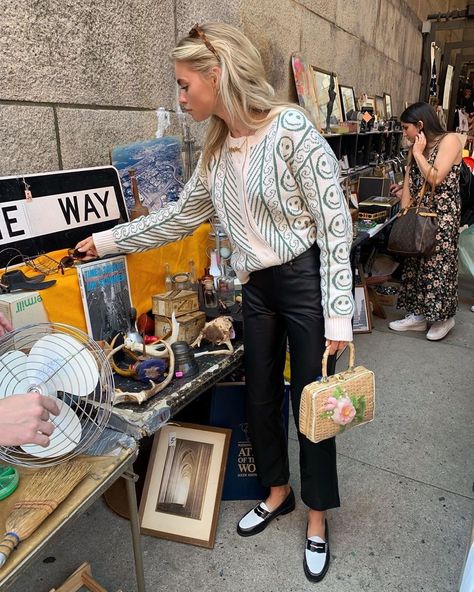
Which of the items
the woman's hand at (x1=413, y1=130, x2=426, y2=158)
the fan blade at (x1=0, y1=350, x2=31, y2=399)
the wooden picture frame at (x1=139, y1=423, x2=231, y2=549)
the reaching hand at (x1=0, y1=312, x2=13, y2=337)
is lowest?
the wooden picture frame at (x1=139, y1=423, x2=231, y2=549)

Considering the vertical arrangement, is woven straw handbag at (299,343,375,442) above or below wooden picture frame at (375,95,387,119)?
below

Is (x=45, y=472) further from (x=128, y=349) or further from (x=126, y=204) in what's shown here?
(x=126, y=204)

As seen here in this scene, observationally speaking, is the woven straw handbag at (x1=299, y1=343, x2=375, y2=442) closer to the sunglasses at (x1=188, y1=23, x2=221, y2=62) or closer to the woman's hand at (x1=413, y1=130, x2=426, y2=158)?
the sunglasses at (x1=188, y1=23, x2=221, y2=62)

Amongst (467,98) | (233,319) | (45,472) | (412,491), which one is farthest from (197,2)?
(467,98)

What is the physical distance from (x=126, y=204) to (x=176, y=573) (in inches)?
67.8

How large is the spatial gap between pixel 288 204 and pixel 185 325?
764 mm

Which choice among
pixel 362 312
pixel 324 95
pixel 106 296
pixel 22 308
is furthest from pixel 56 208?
pixel 324 95

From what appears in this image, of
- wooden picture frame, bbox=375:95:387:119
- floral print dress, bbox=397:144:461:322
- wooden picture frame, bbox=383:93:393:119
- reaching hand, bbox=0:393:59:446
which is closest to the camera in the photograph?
reaching hand, bbox=0:393:59:446

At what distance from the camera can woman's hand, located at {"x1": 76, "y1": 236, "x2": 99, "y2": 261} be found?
199cm

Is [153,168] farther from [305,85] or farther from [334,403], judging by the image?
[305,85]

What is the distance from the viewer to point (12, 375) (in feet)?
4.39

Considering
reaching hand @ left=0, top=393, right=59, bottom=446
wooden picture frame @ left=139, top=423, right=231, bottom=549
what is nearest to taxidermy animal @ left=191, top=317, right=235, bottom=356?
wooden picture frame @ left=139, top=423, right=231, bottom=549

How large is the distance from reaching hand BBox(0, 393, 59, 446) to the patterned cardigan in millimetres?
880

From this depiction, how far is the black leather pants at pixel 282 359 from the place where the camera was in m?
1.70
